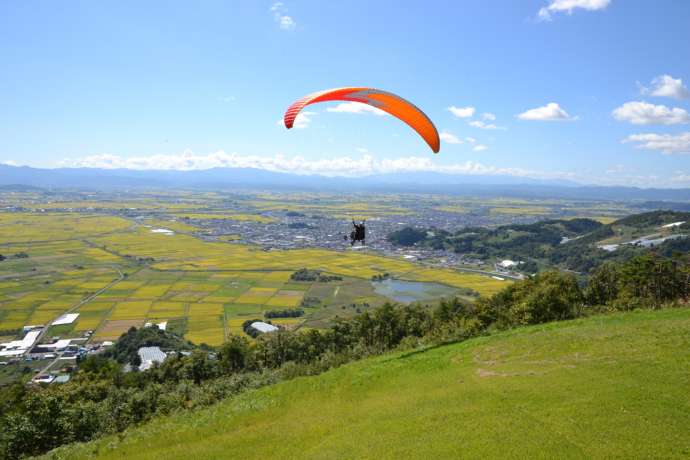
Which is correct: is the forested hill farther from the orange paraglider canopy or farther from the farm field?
the orange paraglider canopy

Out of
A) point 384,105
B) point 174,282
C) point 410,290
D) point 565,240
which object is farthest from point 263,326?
point 565,240

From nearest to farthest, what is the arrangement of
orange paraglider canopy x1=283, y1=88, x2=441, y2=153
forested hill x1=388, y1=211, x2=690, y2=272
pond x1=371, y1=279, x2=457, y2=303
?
orange paraglider canopy x1=283, y1=88, x2=441, y2=153 < pond x1=371, y1=279, x2=457, y2=303 < forested hill x1=388, y1=211, x2=690, y2=272

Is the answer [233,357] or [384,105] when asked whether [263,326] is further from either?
[384,105]

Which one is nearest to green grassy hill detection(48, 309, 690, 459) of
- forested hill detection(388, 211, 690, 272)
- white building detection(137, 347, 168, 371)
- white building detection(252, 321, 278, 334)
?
white building detection(137, 347, 168, 371)

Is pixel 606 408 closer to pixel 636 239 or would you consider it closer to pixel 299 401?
pixel 299 401

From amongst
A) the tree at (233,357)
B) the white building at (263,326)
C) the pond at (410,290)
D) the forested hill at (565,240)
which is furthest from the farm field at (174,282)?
the forested hill at (565,240)

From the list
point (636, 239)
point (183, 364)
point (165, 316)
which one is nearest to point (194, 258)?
point (165, 316)

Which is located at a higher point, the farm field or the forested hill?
the forested hill
